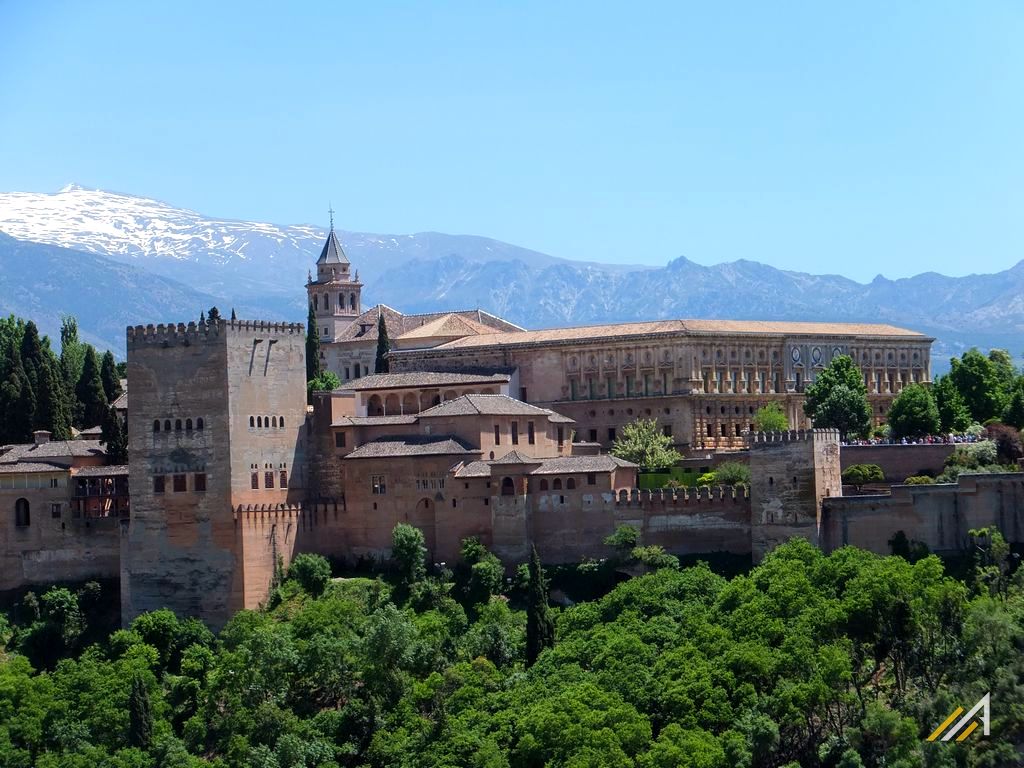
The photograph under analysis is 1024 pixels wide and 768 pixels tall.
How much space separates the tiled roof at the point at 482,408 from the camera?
77500 millimetres

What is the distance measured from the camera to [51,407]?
85312 millimetres

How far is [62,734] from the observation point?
66.1 m

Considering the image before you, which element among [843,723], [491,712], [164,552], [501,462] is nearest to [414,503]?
[501,462]

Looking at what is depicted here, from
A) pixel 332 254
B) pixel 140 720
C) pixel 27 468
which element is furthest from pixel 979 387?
pixel 332 254

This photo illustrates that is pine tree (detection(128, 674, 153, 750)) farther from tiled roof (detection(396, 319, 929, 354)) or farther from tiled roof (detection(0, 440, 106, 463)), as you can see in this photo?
tiled roof (detection(396, 319, 929, 354))

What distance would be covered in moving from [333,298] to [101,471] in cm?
4875

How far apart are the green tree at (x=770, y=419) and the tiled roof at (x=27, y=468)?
31.3 meters

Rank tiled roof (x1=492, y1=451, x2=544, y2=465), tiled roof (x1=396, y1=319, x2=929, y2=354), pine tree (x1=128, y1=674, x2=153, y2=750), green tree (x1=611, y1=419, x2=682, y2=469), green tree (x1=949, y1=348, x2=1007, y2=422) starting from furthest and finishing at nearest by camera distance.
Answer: tiled roof (x1=396, y1=319, x2=929, y2=354), green tree (x1=949, y1=348, x2=1007, y2=422), green tree (x1=611, y1=419, x2=682, y2=469), tiled roof (x1=492, y1=451, x2=544, y2=465), pine tree (x1=128, y1=674, x2=153, y2=750)

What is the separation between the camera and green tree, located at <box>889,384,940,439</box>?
83.0 metres

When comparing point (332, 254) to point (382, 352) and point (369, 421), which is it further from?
point (369, 421)

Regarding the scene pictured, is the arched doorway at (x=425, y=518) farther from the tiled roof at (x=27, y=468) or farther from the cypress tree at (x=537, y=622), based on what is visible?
the tiled roof at (x=27, y=468)

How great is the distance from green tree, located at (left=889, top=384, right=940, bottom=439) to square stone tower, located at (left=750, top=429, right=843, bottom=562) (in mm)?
12295

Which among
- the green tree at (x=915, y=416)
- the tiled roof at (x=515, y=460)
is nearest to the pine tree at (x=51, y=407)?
the tiled roof at (x=515, y=460)

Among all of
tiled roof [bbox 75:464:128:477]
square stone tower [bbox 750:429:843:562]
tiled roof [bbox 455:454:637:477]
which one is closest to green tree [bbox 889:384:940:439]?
square stone tower [bbox 750:429:843:562]
